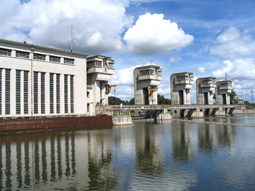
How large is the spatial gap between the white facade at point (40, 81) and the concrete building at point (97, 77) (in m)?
4.92

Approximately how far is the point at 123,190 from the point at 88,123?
5018 centimetres

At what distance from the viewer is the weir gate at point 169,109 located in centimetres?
7631

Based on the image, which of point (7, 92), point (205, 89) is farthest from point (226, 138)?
point (205, 89)

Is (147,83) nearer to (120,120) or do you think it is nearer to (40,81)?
(120,120)

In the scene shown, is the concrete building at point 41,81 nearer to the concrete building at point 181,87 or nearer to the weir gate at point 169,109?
the weir gate at point 169,109

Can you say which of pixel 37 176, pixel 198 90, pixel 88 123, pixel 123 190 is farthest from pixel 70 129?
pixel 198 90

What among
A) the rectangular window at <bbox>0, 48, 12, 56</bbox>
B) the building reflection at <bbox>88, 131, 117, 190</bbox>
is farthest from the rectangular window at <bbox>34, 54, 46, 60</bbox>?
the building reflection at <bbox>88, 131, 117, 190</bbox>

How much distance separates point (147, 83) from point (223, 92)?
84229 mm

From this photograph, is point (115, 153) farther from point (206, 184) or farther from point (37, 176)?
point (206, 184)

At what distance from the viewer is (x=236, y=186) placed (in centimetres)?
1767

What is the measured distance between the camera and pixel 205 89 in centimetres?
15562

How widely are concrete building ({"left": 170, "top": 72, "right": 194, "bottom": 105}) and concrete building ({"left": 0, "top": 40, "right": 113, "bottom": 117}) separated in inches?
2530

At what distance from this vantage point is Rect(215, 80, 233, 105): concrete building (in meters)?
169

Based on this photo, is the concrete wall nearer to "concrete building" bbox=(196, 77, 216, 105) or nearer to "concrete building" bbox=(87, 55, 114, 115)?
"concrete building" bbox=(87, 55, 114, 115)
